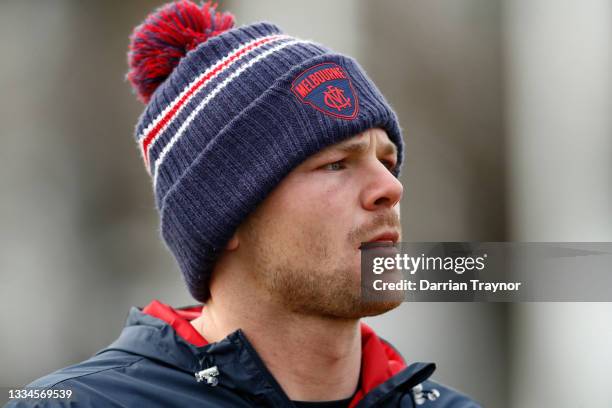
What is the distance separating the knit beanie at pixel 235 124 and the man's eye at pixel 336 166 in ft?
0.18

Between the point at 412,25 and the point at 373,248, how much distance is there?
142 inches

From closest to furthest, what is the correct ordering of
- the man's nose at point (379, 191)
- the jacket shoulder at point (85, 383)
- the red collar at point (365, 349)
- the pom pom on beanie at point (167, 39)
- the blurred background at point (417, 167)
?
the jacket shoulder at point (85, 383), the man's nose at point (379, 191), the red collar at point (365, 349), the pom pom on beanie at point (167, 39), the blurred background at point (417, 167)

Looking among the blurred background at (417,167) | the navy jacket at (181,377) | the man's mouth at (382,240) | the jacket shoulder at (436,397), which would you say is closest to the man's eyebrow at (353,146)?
the man's mouth at (382,240)

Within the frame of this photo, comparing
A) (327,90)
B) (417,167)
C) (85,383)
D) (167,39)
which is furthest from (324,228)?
(417,167)

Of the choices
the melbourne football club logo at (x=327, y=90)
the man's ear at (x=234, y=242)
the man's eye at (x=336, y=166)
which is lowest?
the man's ear at (x=234, y=242)

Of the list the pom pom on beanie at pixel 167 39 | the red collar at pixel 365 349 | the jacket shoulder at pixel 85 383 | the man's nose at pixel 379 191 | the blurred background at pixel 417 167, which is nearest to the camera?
the jacket shoulder at pixel 85 383

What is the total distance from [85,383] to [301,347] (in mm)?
527

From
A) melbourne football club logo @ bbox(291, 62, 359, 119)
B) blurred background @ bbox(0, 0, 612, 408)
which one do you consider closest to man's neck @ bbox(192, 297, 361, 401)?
melbourne football club logo @ bbox(291, 62, 359, 119)

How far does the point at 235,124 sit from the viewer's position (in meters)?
2.23

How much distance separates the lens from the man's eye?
2.20m

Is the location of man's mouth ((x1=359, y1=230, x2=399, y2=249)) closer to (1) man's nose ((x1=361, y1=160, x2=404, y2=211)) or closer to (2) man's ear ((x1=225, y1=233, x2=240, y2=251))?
(1) man's nose ((x1=361, y1=160, x2=404, y2=211))

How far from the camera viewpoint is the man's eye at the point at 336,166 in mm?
2195

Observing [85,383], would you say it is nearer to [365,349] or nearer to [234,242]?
[234,242]

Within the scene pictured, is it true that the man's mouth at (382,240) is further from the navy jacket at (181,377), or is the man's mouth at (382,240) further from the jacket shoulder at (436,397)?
the jacket shoulder at (436,397)
